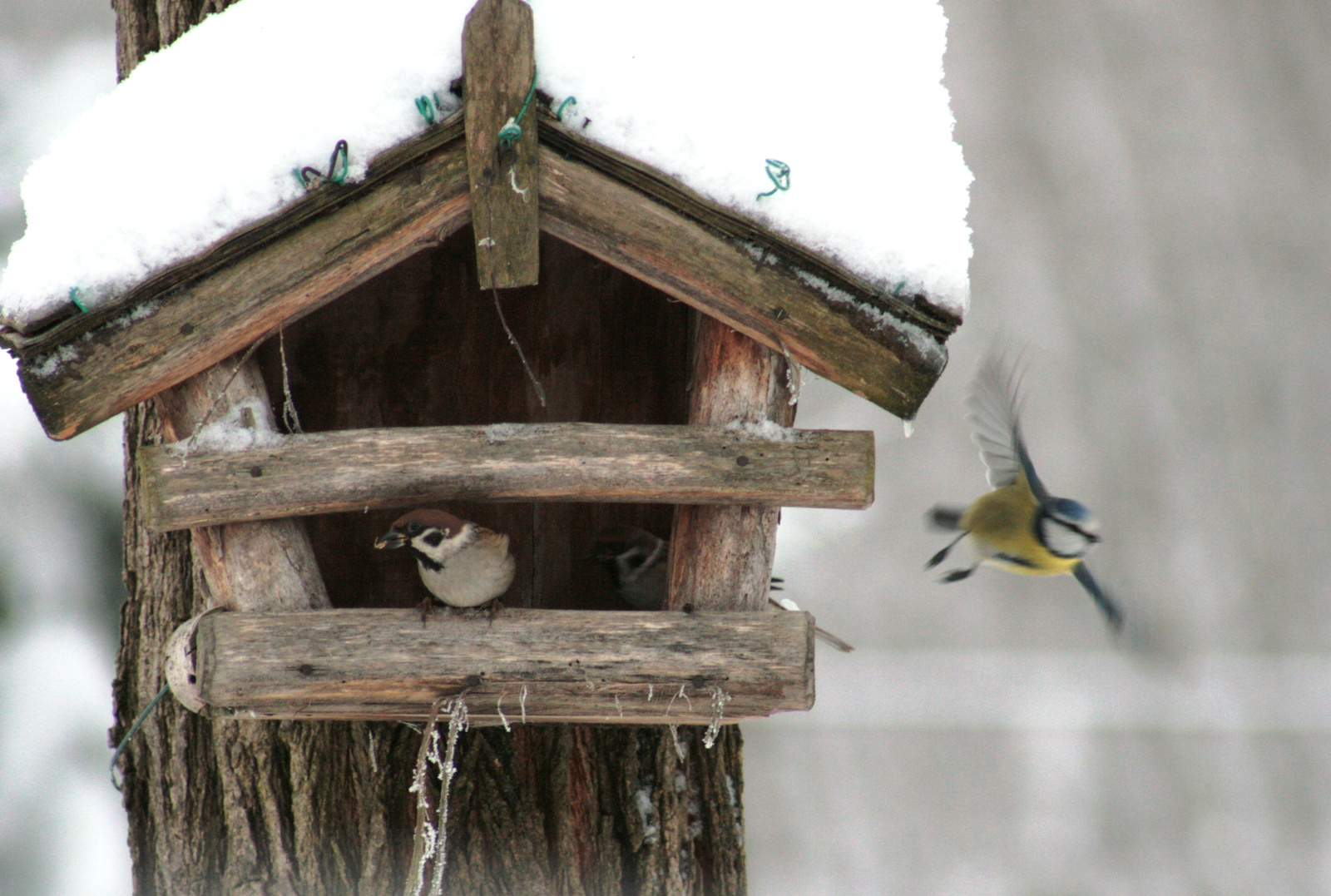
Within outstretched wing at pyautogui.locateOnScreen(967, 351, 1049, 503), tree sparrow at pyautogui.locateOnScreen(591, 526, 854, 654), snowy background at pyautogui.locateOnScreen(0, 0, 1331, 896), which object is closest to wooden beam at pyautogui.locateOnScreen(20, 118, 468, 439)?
tree sparrow at pyautogui.locateOnScreen(591, 526, 854, 654)

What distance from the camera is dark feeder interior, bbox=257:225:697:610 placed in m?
2.74

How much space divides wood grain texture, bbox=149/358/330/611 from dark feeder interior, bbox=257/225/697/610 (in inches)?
23.7

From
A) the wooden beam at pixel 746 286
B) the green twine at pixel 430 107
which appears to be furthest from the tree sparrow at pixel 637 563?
the green twine at pixel 430 107

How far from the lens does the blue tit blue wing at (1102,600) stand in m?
2.61

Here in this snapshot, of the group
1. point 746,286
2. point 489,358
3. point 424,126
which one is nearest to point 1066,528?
point 746,286

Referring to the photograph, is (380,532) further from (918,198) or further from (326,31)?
(918,198)

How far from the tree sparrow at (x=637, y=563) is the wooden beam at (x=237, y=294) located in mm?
906

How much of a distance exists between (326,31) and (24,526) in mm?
2392

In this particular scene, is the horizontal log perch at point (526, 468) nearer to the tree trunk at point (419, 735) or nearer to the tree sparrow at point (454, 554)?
the tree sparrow at point (454, 554)

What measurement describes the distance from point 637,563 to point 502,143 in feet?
3.39

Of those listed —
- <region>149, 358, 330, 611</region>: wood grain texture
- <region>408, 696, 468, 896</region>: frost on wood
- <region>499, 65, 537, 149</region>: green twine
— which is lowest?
<region>408, 696, 468, 896</region>: frost on wood

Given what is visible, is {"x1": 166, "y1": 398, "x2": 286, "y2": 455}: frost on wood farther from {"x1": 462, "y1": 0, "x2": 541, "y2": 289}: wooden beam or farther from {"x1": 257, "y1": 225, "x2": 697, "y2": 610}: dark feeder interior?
{"x1": 257, "y1": 225, "x2": 697, "y2": 610}: dark feeder interior

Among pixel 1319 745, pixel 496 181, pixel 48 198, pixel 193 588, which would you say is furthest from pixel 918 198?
pixel 1319 745

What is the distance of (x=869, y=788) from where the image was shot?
154 inches
